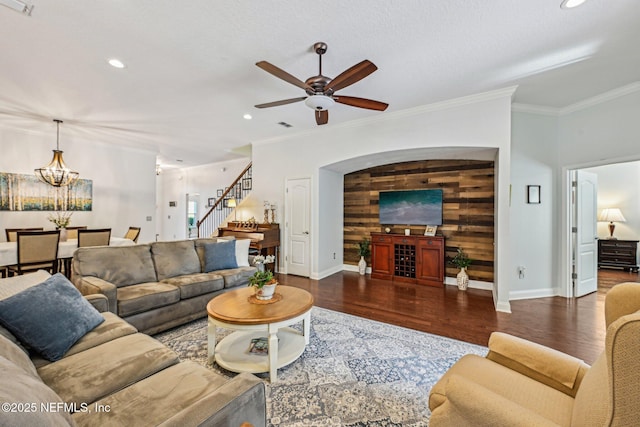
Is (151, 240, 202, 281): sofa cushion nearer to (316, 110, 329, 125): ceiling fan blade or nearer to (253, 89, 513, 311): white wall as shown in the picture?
(253, 89, 513, 311): white wall

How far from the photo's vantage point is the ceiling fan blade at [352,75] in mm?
2267

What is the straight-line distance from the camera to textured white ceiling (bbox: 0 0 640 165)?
2180mm

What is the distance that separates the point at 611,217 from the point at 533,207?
3.87m

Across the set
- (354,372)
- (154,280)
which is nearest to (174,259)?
(154,280)

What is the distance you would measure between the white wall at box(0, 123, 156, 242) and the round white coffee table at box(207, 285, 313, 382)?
5559 millimetres

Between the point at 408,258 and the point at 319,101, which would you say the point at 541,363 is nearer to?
the point at 319,101

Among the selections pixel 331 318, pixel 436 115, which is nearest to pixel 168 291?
pixel 331 318

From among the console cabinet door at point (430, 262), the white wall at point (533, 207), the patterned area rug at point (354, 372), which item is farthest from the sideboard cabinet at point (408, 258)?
the patterned area rug at point (354, 372)

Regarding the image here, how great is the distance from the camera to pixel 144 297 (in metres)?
2.70

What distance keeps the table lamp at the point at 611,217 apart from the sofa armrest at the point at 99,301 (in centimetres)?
936

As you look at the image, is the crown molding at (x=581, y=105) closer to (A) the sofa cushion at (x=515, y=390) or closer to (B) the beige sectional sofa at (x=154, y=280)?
(A) the sofa cushion at (x=515, y=390)

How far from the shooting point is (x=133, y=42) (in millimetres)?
2576

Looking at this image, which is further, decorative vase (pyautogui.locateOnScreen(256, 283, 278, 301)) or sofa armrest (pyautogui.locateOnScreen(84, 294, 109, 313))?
decorative vase (pyautogui.locateOnScreen(256, 283, 278, 301))

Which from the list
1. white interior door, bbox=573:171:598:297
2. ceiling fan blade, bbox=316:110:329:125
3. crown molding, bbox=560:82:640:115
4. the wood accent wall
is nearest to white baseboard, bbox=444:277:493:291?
the wood accent wall
